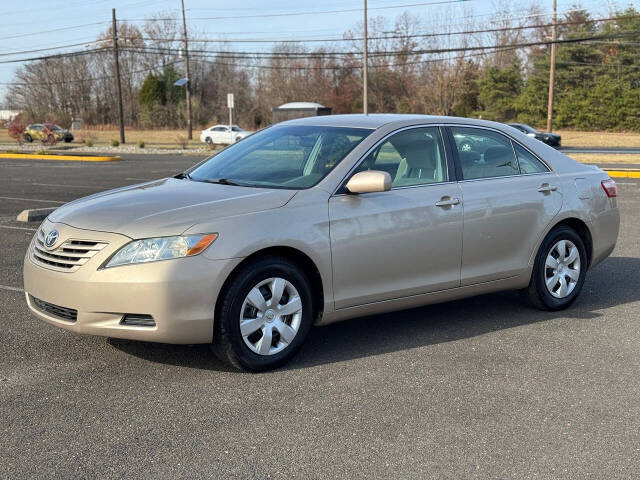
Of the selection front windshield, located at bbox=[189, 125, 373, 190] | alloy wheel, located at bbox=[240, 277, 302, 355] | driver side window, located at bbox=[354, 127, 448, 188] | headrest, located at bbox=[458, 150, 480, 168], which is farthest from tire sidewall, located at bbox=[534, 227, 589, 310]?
alloy wheel, located at bbox=[240, 277, 302, 355]

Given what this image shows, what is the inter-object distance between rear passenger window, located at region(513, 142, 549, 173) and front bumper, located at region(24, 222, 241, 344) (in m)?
2.95

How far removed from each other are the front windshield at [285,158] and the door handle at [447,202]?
740 millimetres

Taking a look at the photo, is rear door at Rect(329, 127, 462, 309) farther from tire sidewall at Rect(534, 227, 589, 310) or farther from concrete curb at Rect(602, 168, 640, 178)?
concrete curb at Rect(602, 168, 640, 178)

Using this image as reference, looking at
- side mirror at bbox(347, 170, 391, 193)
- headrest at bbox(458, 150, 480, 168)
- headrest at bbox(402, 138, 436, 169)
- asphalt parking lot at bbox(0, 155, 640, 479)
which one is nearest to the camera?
asphalt parking lot at bbox(0, 155, 640, 479)

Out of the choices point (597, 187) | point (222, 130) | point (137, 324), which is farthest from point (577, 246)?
point (222, 130)

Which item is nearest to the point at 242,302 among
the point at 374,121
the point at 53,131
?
the point at 374,121

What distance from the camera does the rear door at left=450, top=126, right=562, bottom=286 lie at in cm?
604

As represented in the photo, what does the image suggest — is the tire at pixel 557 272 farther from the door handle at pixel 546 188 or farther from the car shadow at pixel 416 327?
the door handle at pixel 546 188

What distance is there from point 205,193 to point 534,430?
2.60 metres

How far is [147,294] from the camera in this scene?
4.60 m

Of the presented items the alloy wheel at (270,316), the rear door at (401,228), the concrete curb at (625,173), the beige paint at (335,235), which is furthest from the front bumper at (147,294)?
the concrete curb at (625,173)

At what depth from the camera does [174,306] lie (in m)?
4.63

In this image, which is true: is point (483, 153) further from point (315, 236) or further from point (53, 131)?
point (53, 131)

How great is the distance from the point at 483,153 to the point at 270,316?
2.41 m
